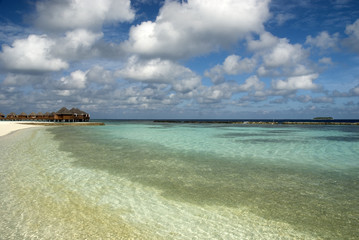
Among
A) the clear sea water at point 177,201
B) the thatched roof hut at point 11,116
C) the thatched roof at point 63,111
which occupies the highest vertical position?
the thatched roof at point 63,111

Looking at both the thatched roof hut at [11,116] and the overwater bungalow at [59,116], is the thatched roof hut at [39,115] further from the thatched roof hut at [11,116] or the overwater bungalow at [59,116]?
the thatched roof hut at [11,116]

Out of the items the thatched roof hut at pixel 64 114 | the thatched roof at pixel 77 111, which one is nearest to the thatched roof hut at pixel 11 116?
the thatched roof hut at pixel 64 114

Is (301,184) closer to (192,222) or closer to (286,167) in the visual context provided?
(286,167)

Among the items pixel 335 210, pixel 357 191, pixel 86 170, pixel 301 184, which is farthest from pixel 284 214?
pixel 86 170

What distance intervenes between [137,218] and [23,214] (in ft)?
7.72

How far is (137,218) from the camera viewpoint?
4543mm

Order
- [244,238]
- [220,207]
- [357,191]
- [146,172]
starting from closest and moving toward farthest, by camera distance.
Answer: [244,238] → [220,207] → [357,191] → [146,172]

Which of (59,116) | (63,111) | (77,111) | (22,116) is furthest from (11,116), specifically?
(77,111)

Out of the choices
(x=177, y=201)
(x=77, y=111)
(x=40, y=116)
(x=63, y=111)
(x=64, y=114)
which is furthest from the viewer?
(x=40, y=116)


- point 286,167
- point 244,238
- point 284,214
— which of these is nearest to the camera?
point 244,238

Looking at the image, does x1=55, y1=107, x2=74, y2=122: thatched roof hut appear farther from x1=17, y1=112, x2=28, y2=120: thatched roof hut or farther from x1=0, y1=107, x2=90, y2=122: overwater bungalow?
x1=17, y1=112, x2=28, y2=120: thatched roof hut

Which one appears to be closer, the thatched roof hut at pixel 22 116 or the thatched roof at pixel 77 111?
the thatched roof at pixel 77 111

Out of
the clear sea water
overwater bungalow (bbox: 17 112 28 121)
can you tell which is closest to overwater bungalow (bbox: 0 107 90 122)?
overwater bungalow (bbox: 17 112 28 121)

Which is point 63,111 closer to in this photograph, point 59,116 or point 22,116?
point 59,116
